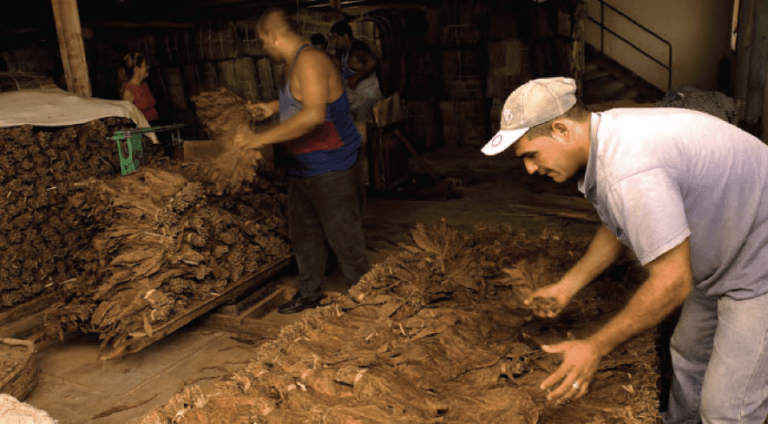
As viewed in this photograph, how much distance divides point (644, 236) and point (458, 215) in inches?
204

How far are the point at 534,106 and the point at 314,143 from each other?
2.18 meters

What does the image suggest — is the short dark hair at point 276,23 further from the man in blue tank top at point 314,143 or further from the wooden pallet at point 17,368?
the wooden pallet at point 17,368

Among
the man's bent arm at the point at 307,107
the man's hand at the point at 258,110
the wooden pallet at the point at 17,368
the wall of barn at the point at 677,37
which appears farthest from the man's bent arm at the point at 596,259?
the wall of barn at the point at 677,37

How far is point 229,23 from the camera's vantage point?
1035cm

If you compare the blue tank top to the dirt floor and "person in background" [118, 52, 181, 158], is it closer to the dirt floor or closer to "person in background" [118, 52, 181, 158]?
the dirt floor

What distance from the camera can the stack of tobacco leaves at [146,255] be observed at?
3773mm

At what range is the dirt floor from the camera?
2.26 meters

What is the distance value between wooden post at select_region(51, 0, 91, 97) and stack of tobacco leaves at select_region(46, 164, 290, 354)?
5.40 feet

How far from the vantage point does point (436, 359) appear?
2.37 m

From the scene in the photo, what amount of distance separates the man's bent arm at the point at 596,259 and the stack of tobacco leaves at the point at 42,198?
140 inches

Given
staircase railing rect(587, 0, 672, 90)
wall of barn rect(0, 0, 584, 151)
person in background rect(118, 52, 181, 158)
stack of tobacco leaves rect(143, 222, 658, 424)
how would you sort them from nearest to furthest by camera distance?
1. stack of tobacco leaves rect(143, 222, 658, 424)
2. person in background rect(118, 52, 181, 158)
3. wall of barn rect(0, 0, 584, 151)
4. staircase railing rect(587, 0, 672, 90)

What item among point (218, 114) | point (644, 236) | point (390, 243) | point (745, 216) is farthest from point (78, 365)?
point (745, 216)

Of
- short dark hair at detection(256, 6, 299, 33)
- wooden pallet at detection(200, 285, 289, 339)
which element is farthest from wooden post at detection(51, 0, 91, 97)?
wooden pallet at detection(200, 285, 289, 339)

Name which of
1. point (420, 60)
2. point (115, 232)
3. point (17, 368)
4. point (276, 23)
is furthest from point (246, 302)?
point (420, 60)
